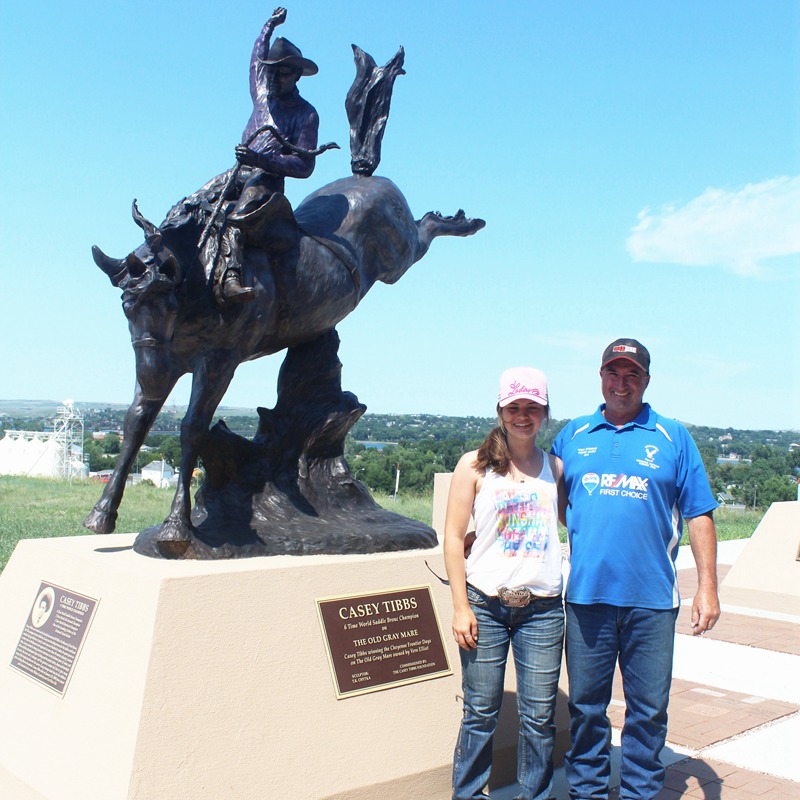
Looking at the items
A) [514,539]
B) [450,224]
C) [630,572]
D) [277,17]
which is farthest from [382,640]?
[277,17]

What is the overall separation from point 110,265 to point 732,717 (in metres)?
3.89

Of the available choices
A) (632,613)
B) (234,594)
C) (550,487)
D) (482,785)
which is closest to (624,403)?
(550,487)

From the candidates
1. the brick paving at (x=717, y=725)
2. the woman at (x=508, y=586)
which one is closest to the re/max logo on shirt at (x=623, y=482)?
the woman at (x=508, y=586)

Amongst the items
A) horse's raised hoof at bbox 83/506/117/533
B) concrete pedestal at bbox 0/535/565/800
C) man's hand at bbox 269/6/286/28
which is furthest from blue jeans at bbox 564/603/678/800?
man's hand at bbox 269/6/286/28

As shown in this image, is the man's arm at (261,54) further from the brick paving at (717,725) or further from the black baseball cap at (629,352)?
the brick paving at (717,725)

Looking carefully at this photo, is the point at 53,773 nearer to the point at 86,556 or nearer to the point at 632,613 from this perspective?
the point at 86,556

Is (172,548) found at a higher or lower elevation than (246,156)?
lower

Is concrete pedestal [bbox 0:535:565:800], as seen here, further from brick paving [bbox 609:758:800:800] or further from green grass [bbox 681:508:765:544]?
green grass [bbox 681:508:765:544]

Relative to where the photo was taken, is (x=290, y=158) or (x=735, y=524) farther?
(x=735, y=524)

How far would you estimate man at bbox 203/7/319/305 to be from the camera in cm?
378

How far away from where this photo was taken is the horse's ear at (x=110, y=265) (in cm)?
370

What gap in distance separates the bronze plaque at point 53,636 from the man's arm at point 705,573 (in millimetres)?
2224

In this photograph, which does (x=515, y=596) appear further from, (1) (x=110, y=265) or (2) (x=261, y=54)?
(2) (x=261, y=54)

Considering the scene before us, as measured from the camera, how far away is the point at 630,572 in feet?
9.22
